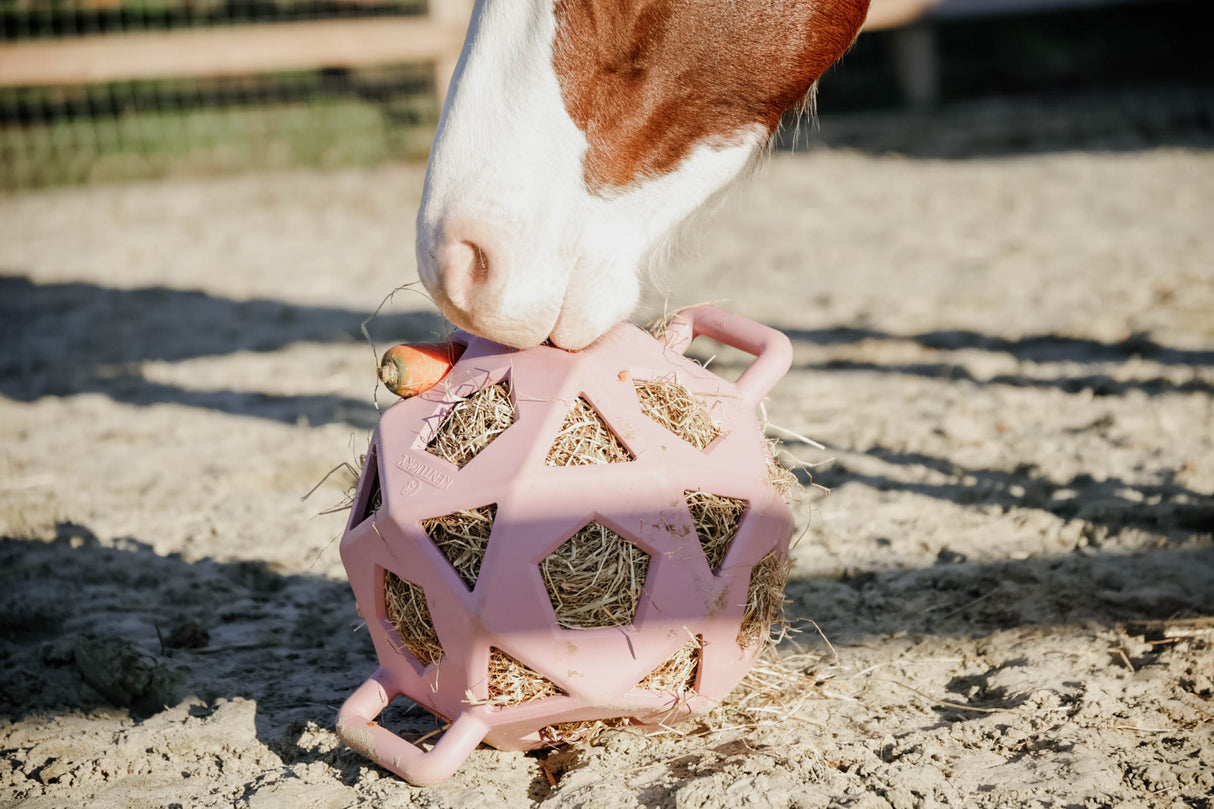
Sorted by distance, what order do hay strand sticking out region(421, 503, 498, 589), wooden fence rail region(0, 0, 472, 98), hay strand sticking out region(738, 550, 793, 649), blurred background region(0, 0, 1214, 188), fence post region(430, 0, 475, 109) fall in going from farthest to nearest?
1. fence post region(430, 0, 475, 109)
2. blurred background region(0, 0, 1214, 188)
3. wooden fence rail region(0, 0, 472, 98)
4. hay strand sticking out region(738, 550, 793, 649)
5. hay strand sticking out region(421, 503, 498, 589)

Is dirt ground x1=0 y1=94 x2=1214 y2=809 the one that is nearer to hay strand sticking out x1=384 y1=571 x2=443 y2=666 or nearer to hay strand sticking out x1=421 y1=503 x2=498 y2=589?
hay strand sticking out x1=384 y1=571 x2=443 y2=666

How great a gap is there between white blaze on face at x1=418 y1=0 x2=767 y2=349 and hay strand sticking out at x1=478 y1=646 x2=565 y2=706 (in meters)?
0.44

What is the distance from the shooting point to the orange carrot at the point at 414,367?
4.68 feet

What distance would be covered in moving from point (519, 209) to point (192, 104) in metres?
6.55

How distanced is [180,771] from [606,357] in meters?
0.86

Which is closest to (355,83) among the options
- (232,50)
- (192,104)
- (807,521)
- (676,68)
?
(232,50)

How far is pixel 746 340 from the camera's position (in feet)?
5.24

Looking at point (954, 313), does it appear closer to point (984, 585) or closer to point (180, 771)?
point (984, 585)

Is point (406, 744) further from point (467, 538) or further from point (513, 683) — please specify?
point (467, 538)

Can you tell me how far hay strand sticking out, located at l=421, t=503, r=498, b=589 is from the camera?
1327 mm

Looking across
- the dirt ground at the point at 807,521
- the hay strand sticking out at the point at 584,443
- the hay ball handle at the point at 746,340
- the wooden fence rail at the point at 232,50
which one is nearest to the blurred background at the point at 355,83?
the wooden fence rail at the point at 232,50

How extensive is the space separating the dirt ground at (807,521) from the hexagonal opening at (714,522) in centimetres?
30

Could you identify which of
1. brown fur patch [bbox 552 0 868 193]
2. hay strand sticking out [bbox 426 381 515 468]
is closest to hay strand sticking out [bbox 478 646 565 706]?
hay strand sticking out [bbox 426 381 515 468]

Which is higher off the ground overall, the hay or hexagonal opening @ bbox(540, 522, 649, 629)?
hexagonal opening @ bbox(540, 522, 649, 629)
